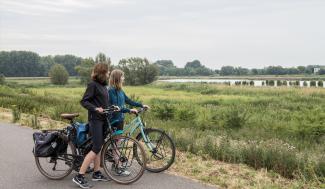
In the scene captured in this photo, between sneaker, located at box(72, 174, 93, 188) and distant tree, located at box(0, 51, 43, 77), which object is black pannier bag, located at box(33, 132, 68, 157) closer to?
sneaker, located at box(72, 174, 93, 188)

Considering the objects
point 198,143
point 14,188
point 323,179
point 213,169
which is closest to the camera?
point 14,188

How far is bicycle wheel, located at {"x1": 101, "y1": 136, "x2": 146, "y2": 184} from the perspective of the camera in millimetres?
6312

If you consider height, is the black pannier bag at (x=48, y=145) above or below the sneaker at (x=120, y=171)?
above

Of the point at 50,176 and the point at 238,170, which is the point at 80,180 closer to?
the point at 50,176

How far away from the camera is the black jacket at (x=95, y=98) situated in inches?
243

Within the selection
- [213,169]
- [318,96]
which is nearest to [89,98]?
[213,169]

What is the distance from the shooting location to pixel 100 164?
647 cm

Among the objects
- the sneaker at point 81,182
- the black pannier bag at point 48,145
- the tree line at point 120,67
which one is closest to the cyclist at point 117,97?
the sneaker at point 81,182

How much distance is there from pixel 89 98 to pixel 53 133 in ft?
2.87

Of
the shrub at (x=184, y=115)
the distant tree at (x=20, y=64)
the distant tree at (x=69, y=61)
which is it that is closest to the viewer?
the shrub at (x=184, y=115)

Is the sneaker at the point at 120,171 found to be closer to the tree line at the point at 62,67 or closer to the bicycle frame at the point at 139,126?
the bicycle frame at the point at 139,126

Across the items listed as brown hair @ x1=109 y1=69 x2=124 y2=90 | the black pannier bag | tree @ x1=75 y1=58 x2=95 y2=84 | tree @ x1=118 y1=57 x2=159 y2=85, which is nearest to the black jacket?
brown hair @ x1=109 y1=69 x2=124 y2=90

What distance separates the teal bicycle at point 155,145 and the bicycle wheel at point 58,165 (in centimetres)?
95

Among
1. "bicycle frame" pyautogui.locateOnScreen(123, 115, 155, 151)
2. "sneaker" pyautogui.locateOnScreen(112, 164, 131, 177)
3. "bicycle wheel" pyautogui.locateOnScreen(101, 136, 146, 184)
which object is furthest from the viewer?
"bicycle frame" pyautogui.locateOnScreen(123, 115, 155, 151)
